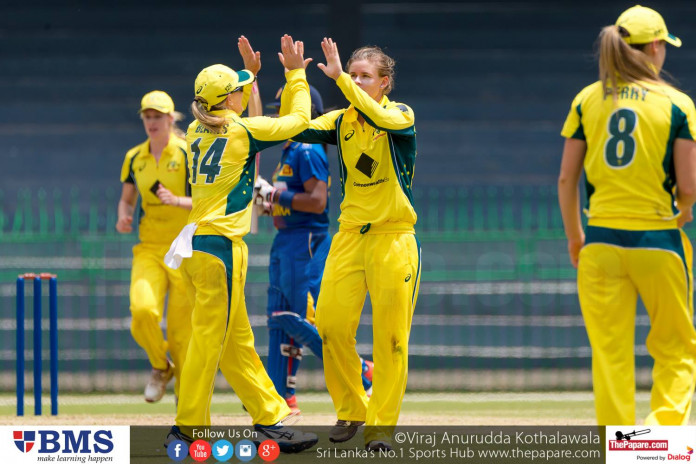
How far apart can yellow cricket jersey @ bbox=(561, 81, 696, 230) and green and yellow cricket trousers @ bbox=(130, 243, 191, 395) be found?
349 centimetres

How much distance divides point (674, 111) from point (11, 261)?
7645 mm

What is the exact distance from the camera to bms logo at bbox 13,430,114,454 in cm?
502

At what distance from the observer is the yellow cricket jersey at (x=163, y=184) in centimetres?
734

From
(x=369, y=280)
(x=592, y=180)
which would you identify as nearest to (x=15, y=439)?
(x=369, y=280)

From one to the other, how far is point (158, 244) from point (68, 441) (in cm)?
252

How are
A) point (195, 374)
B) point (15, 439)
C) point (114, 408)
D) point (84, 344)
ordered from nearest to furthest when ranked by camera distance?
point (15, 439) → point (195, 374) → point (114, 408) → point (84, 344)

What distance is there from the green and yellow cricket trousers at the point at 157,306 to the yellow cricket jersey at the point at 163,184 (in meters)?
0.10

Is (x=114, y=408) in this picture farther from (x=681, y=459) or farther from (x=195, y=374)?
(x=681, y=459)

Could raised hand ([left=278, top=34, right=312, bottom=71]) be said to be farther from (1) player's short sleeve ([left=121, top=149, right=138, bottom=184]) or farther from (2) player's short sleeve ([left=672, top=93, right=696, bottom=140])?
(1) player's short sleeve ([left=121, top=149, right=138, bottom=184])

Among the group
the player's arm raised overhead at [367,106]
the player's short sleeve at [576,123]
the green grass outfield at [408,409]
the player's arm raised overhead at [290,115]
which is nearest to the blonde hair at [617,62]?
the player's short sleeve at [576,123]

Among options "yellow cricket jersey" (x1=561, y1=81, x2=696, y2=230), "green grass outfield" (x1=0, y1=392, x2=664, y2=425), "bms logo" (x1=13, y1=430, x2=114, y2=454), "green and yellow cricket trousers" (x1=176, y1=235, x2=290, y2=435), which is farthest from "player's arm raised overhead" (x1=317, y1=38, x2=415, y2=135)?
"green grass outfield" (x1=0, y1=392, x2=664, y2=425)

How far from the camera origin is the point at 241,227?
551cm

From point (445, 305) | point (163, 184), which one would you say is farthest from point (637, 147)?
point (445, 305)

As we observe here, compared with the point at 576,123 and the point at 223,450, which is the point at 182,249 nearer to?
the point at 223,450
